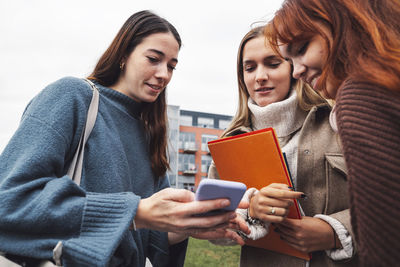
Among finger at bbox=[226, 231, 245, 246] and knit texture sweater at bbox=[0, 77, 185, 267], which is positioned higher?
knit texture sweater at bbox=[0, 77, 185, 267]

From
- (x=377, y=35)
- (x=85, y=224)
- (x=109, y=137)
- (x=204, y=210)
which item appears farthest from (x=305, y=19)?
(x=85, y=224)

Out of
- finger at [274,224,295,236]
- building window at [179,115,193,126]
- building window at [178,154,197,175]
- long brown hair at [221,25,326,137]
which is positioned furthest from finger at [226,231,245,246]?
building window at [179,115,193,126]

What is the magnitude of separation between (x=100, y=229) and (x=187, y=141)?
33.8 metres

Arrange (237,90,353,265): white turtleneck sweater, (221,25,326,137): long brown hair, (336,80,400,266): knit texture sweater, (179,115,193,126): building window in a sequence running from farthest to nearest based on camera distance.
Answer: (179,115,193,126): building window
(221,25,326,137): long brown hair
(237,90,353,265): white turtleneck sweater
(336,80,400,266): knit texture sweater

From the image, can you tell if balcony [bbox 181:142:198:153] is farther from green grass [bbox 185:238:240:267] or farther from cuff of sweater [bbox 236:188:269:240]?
cuff of sweater [bbox 236:188:269:240]

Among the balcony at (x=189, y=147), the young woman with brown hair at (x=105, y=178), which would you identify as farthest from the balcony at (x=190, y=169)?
the young woman with brown hair at (x=105, y=178)

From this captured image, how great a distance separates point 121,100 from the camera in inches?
66.5

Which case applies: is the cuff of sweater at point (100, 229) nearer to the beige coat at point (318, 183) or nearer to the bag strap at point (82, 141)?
the bag strap at point (82, 141)

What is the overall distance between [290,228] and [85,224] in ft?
2.97

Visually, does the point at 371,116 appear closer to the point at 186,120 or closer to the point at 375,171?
the point at 375,171

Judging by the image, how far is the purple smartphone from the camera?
3.08 feet

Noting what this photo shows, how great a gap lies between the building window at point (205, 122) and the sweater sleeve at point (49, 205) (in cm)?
3611

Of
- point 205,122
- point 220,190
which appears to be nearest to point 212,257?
point 220,190

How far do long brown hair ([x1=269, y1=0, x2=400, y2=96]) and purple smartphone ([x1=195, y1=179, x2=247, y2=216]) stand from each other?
50 cm
